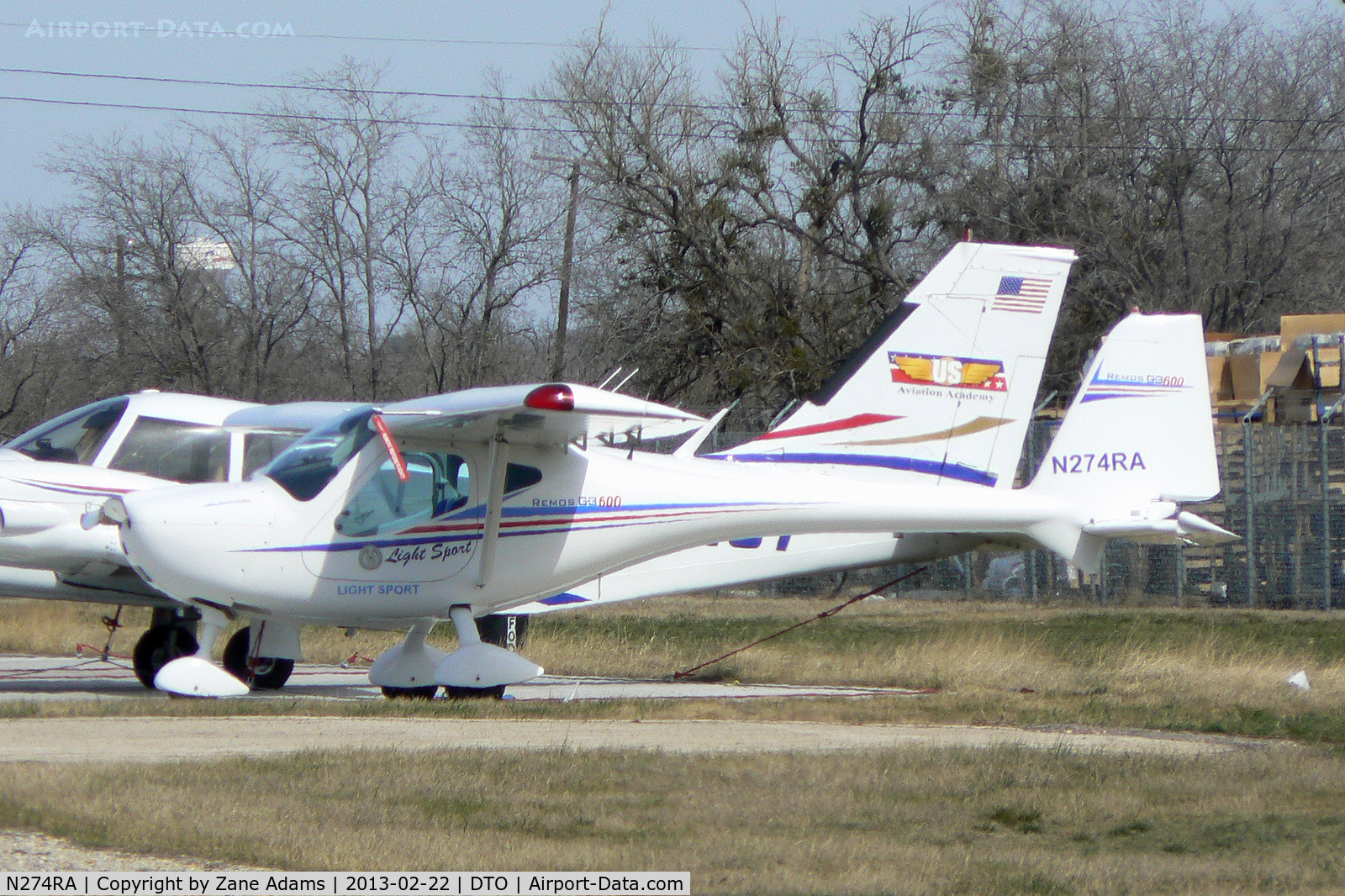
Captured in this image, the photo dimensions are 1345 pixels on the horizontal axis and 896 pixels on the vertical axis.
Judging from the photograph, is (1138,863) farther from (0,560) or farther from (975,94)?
(975,94)

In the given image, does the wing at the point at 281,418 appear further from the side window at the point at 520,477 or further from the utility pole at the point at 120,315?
the utility pole at the point at 120,315

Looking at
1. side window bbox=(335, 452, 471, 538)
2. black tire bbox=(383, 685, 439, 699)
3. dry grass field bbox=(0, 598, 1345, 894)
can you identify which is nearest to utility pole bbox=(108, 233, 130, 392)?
black tire bbox=(383, 685, 439, 699)

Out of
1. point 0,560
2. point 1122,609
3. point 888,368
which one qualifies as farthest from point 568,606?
point 1122,609

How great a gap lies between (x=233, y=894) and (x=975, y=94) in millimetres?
28613

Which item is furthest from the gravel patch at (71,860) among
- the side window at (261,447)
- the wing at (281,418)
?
the side window at (261,447)

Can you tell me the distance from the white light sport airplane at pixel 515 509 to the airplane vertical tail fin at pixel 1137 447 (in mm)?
16

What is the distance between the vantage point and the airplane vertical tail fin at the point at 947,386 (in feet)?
42.5

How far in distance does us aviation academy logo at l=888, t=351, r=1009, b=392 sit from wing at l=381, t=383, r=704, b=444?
254 cm

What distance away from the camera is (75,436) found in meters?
12.8

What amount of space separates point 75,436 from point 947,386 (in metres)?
7.57

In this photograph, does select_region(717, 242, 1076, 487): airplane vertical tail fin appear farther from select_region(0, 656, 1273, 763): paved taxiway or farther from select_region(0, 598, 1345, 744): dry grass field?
select_region(0, 656, 1273, 763): paved taxiway

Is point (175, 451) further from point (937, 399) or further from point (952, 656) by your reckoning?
point (952, 656)

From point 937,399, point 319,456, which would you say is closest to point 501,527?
point 319,456

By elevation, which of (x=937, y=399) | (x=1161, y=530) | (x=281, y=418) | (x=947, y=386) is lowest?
(x=1161, y=530)
